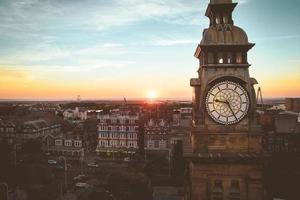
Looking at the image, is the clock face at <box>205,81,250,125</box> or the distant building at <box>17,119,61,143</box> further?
the distant building at <box>17,119,61,143</box>

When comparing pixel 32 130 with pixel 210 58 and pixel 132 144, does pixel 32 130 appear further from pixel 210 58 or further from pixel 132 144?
pixel 210 58

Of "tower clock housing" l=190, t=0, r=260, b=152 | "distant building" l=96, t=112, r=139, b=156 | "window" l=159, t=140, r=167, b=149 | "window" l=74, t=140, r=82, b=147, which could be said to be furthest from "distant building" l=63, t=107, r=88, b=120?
"tower clock housing" l=190, t=0, r=260, b=152

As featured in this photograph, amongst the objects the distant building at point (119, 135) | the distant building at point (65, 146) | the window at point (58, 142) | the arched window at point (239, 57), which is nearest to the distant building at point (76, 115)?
the distant building at point (65, 146)

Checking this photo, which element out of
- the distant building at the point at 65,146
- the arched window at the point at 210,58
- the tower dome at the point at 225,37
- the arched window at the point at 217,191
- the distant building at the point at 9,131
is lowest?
the distant building at the point at 65,146

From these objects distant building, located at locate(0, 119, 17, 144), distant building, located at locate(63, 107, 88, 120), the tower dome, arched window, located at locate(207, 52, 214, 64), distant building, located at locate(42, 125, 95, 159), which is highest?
the tower dome

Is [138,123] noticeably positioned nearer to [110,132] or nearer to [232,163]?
[110,132]

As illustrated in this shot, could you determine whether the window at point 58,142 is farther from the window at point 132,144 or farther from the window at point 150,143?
the window at point 150,143

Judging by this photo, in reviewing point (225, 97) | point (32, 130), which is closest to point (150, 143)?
point (32, 130)

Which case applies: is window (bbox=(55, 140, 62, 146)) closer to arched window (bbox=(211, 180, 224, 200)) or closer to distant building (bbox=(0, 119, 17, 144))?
distant building (bbox=(0, 119, 17, 144))
